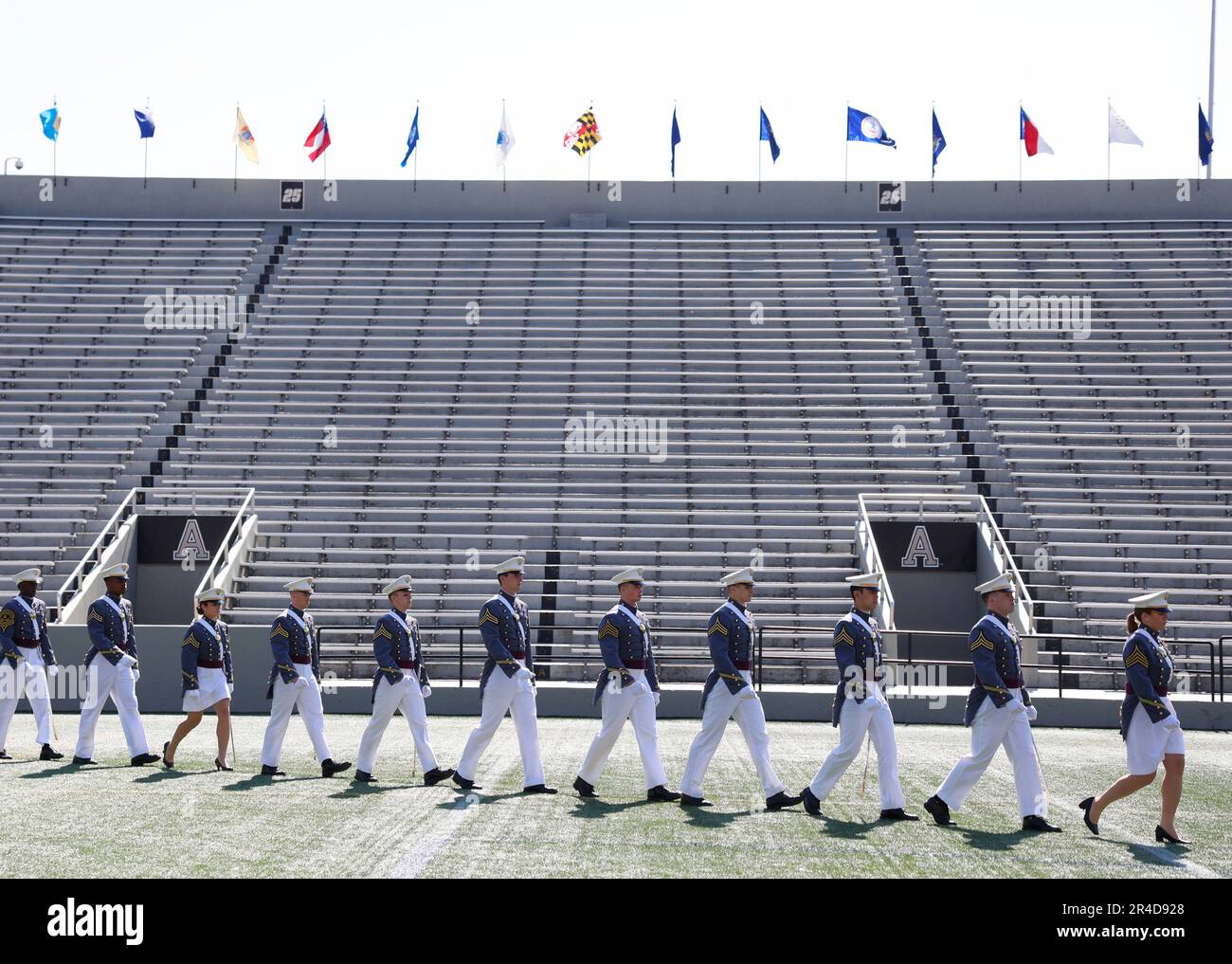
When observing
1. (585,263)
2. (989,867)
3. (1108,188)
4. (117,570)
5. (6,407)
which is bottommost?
(989,867)

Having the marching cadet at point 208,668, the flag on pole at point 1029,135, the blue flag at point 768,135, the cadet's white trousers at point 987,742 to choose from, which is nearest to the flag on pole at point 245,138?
the blue flag at point 768,135

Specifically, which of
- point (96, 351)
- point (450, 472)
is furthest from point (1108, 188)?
point (96, 351)

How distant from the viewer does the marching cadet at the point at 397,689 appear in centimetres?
1181

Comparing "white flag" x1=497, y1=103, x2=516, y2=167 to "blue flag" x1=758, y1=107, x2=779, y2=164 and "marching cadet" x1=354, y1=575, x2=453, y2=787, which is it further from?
"marching cadet" x1=354, y1=575, x2=453, y2=787

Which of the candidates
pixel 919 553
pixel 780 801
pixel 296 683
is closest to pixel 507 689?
pixel 296 683

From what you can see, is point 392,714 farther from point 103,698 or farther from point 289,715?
point 103,698

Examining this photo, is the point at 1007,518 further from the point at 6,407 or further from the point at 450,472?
the point at 6,407

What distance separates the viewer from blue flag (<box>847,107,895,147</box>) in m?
33.8

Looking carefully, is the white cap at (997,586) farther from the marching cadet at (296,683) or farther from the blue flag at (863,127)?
the blue flag at (863,127)

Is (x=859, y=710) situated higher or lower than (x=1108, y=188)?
lower

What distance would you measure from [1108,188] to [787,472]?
14.9m

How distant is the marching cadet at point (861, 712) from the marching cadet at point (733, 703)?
43cm

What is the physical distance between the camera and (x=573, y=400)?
2775cm
